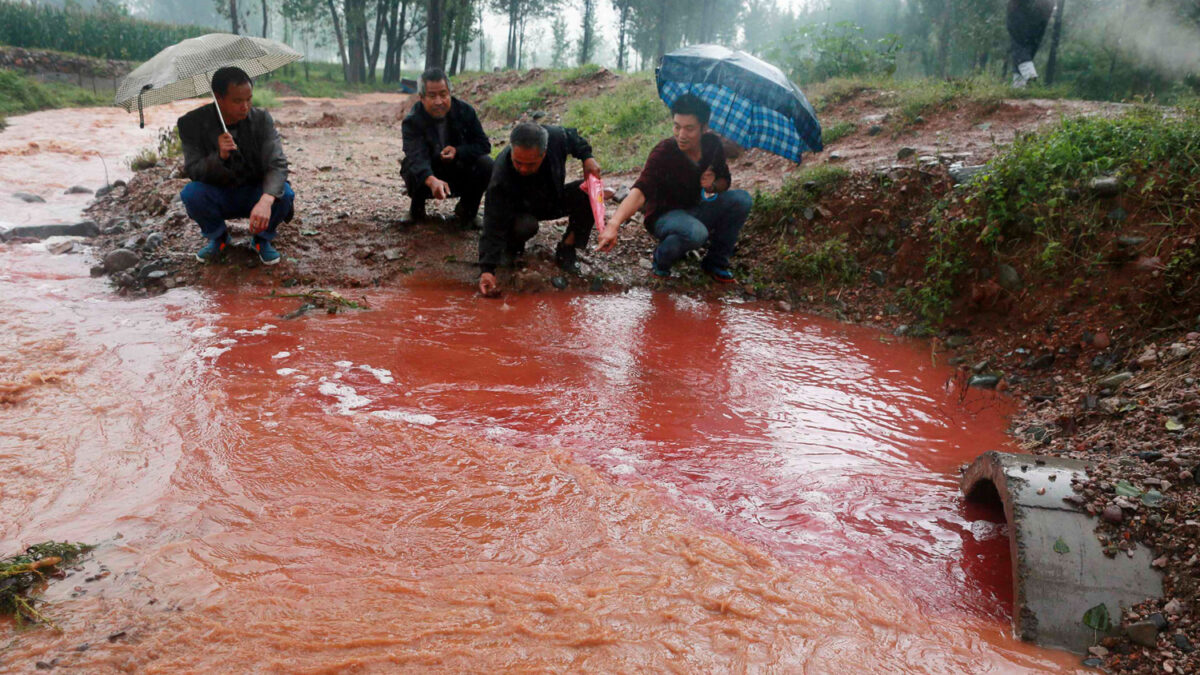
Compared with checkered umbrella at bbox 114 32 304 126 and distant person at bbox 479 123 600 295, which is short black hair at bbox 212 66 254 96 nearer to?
checkered umbrella at bbox 114 32 304 126

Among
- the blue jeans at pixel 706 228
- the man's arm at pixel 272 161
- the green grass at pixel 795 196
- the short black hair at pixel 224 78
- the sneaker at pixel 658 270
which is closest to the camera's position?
the short black hair at pixel 224 78

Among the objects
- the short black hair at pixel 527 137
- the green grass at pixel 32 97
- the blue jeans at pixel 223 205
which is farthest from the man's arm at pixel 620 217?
the green grass at pixel 32 97

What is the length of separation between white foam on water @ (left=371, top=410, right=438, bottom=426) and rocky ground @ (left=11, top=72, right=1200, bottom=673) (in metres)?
2.00

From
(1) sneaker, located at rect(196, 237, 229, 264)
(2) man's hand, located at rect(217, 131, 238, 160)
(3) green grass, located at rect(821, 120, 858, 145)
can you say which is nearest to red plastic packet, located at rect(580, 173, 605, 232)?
(2) man's hand, located at rect(217, 131, 238, 160)

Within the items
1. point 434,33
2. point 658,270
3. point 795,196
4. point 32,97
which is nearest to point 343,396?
point 658,270

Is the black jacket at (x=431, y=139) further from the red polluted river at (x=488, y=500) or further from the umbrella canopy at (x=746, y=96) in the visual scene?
the umbrella canopy at (x=746, y=96)

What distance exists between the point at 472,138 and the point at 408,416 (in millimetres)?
2915

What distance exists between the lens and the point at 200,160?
178 inches

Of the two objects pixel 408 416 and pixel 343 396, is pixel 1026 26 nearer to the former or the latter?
pixel 408 416

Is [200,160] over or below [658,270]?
over

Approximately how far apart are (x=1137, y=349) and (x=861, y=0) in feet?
95.6

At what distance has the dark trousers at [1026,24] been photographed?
7.79m

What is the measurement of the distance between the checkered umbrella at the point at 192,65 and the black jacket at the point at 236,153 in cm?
19

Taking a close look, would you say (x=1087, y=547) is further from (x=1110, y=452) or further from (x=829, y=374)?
(x=829, y=374)
